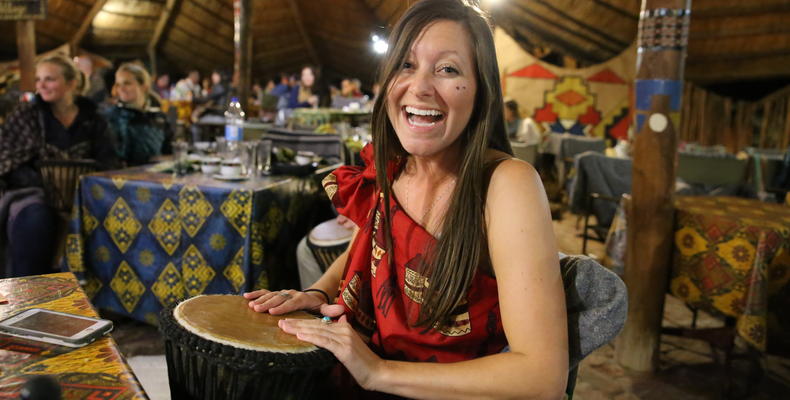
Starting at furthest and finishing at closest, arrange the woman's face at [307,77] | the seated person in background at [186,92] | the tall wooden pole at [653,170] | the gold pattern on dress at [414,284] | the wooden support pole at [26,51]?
the woman's face at [307,77]
the seated person in background at [186,92]
the wooden support pole at [26,51]
the tall wooden pole at [653,170]
the gold pattern on dress at [414,284]

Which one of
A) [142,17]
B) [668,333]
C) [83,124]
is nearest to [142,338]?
[83,124]

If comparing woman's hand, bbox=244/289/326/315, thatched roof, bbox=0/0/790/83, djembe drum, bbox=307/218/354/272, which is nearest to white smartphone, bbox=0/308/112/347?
woman's hand, bbox=244/289/326/315

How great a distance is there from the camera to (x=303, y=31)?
17.3 m

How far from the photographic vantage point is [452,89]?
4.04 feet

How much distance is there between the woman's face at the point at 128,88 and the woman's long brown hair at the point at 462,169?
363 cm

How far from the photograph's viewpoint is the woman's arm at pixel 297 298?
1324 mm

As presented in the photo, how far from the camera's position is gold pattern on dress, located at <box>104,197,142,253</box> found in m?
3.01

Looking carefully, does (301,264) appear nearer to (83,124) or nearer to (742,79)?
(83,124)

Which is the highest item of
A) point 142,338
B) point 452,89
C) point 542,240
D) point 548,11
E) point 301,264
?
point 548,11

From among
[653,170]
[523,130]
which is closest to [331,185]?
[653,170]

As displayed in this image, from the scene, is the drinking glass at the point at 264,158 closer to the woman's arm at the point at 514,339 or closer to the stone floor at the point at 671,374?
the stone floor at the point at 671,374

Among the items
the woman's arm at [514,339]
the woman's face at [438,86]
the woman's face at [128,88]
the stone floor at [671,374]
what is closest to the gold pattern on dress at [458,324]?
the woman's arm at [514,339]

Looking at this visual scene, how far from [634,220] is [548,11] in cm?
651

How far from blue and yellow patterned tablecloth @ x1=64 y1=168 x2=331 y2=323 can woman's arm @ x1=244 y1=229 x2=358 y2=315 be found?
1.29 meters
